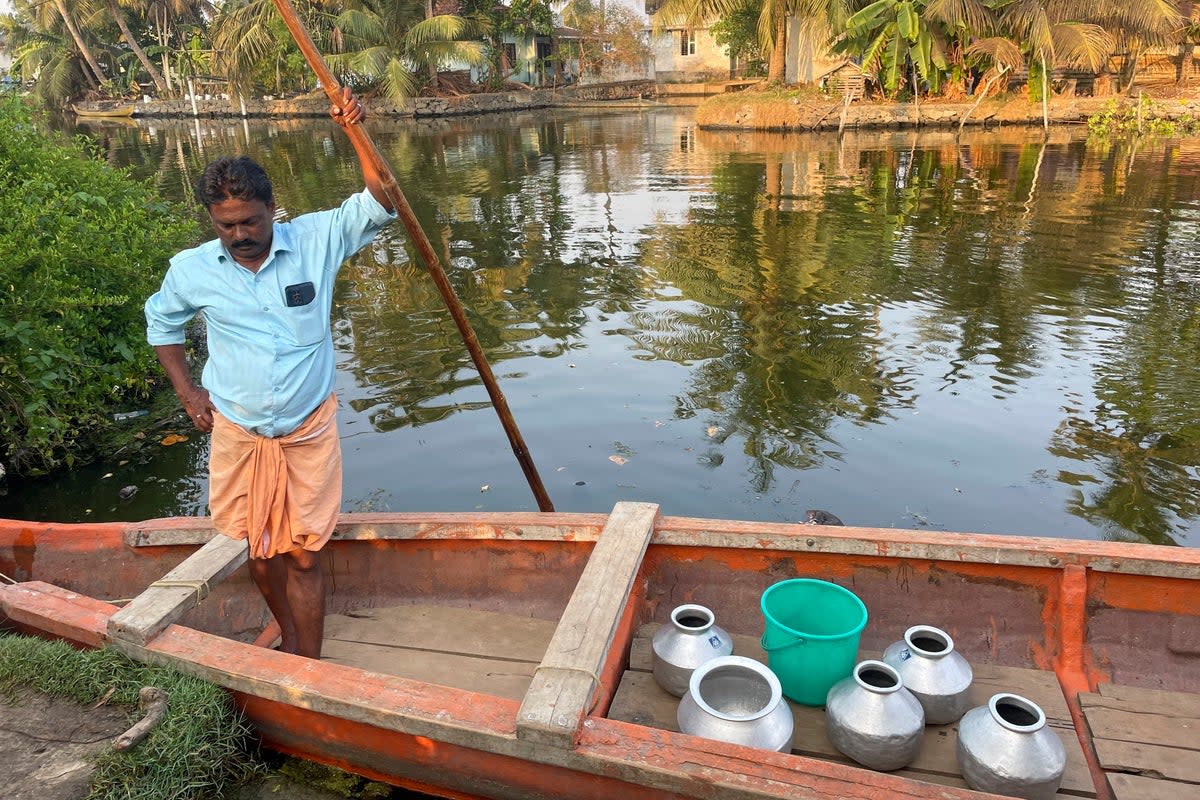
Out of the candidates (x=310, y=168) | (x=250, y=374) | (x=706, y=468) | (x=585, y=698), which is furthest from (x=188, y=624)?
(x=310, y=168)

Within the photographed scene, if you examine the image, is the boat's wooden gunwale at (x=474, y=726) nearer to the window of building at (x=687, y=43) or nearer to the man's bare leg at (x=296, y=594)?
the man's bare leg at (x=296, y=594)

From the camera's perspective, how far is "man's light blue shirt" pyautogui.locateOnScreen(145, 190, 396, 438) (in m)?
2.82

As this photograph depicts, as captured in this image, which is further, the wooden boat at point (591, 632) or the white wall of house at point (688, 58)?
the white wall of house at point (688, 58)

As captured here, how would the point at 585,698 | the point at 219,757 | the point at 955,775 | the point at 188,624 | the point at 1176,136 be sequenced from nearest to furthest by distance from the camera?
the point at 585,698, the point at 955,775, the point at 219,757, the point at 188,624, the point at 1176,136

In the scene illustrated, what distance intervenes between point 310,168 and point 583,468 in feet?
56.6

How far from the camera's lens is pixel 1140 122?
21031mm

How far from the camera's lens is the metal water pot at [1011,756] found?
7.86 ft

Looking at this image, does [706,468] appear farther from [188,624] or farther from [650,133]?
[650,133]

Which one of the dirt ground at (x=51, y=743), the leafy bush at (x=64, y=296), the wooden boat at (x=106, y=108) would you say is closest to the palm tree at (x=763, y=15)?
the leafy bush at (x=64, y=296)

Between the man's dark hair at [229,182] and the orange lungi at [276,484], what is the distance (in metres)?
0.74

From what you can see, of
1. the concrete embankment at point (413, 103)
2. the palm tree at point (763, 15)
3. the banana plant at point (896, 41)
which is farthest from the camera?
the concrete embankment at point (413, 103)

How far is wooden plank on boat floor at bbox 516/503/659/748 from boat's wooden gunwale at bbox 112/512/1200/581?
21 cm

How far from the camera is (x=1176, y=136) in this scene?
20188 millimetres

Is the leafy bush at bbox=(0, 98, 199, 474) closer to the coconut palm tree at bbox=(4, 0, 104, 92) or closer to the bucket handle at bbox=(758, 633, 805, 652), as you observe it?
the bucket handle at bbox=(758, 633, 805, 652)
